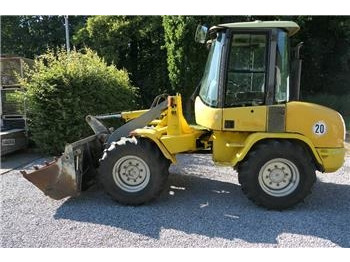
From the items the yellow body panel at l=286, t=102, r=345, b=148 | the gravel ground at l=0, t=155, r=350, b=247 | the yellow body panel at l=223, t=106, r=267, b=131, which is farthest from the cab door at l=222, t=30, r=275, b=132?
the gravel ground at l=0, t=155, r=350, b=247

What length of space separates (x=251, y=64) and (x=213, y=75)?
20.5 inches

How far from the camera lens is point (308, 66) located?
17672 millimetres

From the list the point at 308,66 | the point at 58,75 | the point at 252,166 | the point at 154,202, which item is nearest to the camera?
the point at 252,166

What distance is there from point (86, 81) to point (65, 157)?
146 inches

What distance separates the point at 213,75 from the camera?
5.23 metres

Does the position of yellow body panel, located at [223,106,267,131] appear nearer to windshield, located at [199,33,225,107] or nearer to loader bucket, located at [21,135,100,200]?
windshield, located at [199,33,225,107]

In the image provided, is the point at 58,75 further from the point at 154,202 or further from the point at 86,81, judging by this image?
the point at 154,202

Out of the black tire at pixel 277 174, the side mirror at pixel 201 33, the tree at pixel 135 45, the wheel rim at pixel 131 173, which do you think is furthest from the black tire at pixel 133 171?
the tree at pixel 135 45

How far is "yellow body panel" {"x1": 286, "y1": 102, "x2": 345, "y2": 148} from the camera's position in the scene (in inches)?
194

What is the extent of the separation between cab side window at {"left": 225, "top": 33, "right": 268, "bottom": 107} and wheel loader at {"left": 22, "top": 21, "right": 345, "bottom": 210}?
0.01 m

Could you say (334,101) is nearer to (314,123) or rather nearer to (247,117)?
(314,123)

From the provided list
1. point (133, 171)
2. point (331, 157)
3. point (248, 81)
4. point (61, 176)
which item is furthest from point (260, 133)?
point (61, 176)

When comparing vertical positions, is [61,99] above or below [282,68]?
below

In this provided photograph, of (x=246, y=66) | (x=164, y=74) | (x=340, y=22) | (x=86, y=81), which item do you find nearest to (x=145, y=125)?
(x=246, y=66)
